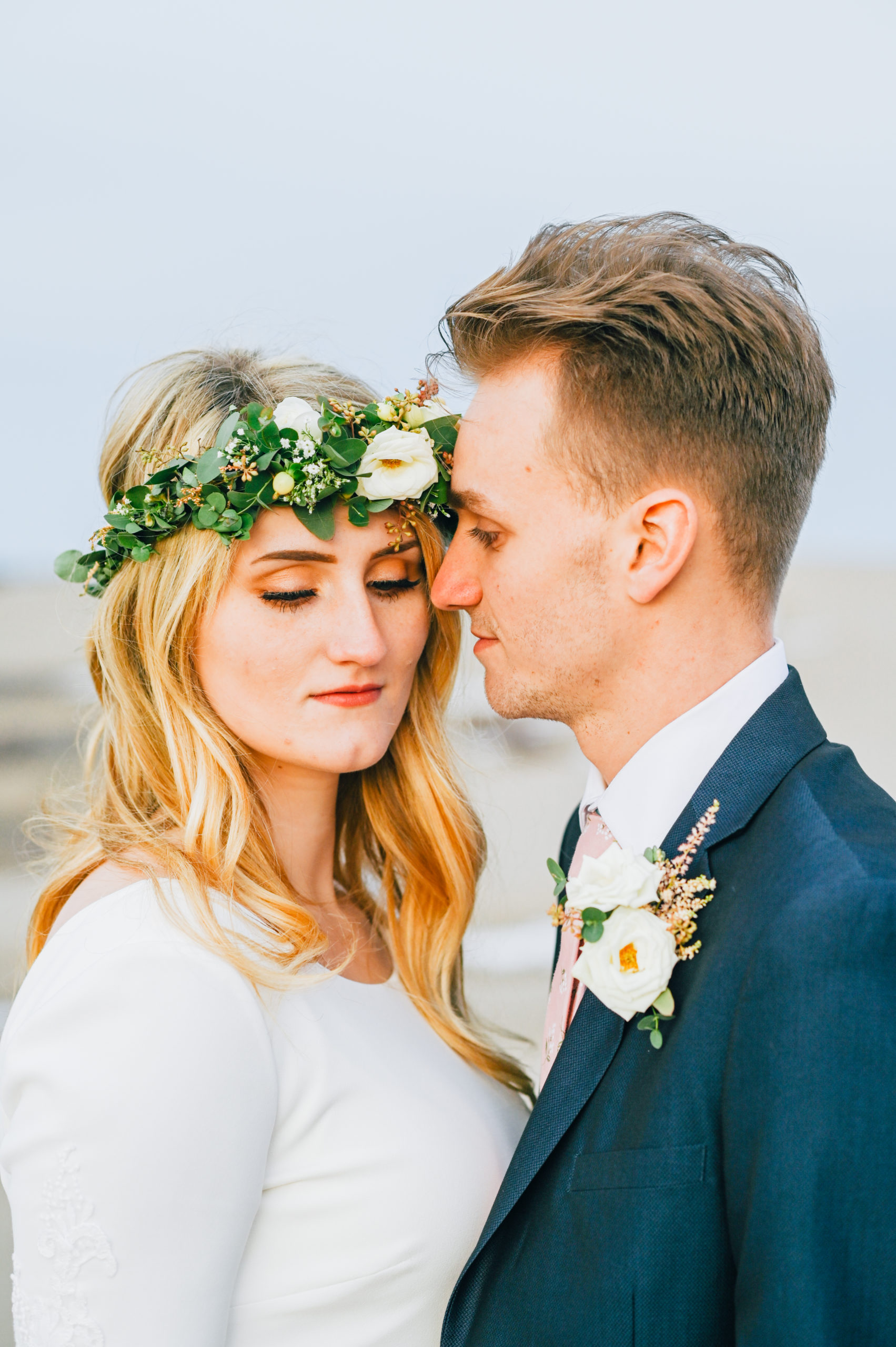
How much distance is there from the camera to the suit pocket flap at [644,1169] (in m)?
1.47

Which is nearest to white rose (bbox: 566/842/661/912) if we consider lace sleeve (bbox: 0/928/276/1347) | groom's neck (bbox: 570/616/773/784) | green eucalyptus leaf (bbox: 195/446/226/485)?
groom's neck (bbox: 570/616/773/784)

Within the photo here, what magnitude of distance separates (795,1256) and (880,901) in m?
0.43

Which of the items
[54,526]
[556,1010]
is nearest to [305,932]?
[556,1010]

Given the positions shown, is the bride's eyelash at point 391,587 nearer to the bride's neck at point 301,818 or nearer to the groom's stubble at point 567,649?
the groom's stubble at point 567,649

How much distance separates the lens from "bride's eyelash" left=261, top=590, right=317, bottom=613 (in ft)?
6.36

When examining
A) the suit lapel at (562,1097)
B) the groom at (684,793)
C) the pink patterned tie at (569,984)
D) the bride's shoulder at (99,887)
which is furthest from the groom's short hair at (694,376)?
the bride's shoulder at (99,887)

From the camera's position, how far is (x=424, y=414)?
2066 mm

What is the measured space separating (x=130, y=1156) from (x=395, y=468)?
1.16 m

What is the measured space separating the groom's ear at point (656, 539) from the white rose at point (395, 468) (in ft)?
1.23

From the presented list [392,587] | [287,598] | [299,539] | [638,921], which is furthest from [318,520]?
[638,921]

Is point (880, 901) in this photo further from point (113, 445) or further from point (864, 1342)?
point (113, 445)

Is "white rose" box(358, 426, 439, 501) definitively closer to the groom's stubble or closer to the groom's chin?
the groom's stubble

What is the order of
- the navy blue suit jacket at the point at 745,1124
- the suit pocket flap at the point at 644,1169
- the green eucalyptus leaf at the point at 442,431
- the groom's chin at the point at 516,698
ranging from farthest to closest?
1. the green eucalyptus leaf at the point at 442,431
2. the groom's chin at the point at 516,698
3. the suit pocket flap at the point at 644,1169
4. the navy blue suit jacket at the point at 745,1124

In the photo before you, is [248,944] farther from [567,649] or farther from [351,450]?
[351,450]
